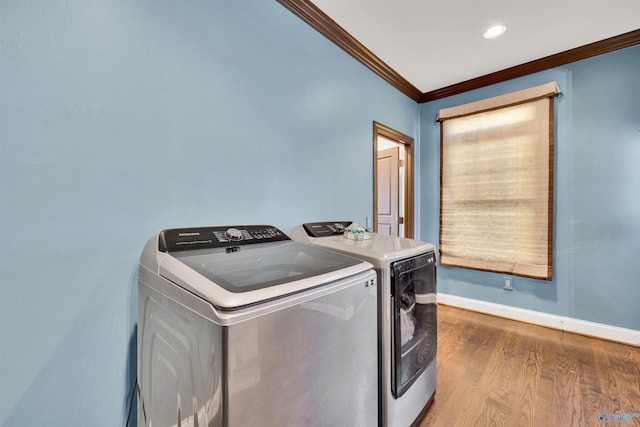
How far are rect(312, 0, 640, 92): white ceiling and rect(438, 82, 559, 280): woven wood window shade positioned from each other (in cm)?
47

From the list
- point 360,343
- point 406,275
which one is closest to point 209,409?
point 360,343

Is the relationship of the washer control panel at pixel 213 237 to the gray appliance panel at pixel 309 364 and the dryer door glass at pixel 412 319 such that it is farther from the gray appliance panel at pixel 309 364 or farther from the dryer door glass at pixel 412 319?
the dryer door glass at pixel 412 319

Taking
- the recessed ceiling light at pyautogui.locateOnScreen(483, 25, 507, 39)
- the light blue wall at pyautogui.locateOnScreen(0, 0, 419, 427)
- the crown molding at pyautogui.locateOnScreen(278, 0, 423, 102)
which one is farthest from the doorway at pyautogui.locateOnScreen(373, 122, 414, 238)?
the light blue wall at pyautogui.locateOnScreen(0, 0, 419, 427)

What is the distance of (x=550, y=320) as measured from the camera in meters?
2.69

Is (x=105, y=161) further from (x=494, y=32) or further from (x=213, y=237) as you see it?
(x=494, y=32)

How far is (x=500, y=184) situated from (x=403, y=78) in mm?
1622

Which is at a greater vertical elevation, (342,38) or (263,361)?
(342,38)

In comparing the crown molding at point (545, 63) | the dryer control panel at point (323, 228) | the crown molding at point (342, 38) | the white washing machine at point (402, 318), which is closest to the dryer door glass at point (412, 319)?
the white washing machine at point (402, 318)

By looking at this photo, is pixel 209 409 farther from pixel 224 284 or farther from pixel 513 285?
pixel 513 285

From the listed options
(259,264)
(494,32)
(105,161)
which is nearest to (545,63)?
(494,32)

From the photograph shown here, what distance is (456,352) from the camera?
226cm

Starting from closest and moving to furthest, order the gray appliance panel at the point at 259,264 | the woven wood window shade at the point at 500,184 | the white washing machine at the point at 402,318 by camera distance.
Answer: the gray appliance panel at the point at 259,264
the white washing machine at the point at 402,318
the woven wood window shade at the point at 500,184

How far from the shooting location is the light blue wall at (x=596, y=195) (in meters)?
2.33

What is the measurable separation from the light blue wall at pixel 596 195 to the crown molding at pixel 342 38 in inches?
52.8
